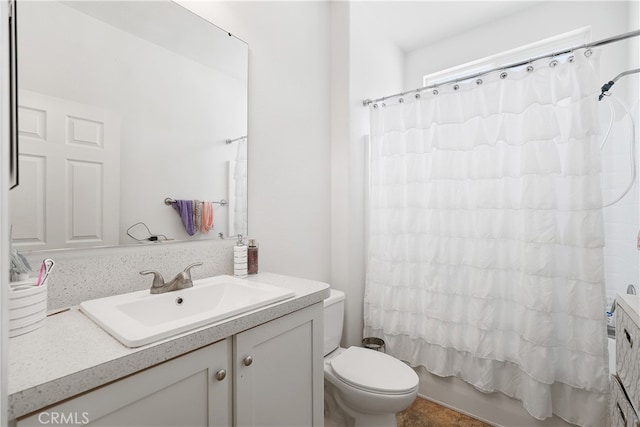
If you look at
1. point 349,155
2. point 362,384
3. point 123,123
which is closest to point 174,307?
point 123,123

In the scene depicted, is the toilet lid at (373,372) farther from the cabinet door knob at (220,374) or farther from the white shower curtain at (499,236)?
the cabinet door knob at (220,374)

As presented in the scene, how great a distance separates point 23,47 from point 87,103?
8.0 inches

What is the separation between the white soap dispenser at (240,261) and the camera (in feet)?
4.57

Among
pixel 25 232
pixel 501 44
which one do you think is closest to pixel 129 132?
pixel 25 232

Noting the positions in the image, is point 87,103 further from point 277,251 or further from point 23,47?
point 277,251

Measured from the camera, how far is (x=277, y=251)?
1.70 meters

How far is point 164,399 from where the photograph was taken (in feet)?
→ 2.35

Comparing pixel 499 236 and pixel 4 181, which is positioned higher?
pixel 4 181

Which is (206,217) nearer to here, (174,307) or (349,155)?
(174,307)

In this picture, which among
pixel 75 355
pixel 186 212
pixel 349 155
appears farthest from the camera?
pixel 349 155

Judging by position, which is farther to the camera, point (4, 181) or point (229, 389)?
point (229, 389)

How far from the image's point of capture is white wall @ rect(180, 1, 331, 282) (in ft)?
5.16

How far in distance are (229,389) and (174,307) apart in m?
0.39

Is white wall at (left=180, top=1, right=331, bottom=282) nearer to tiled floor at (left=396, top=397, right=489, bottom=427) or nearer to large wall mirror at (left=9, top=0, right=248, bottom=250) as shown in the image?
large wall mirror at (left=9, top=0, right=248, bottom=250)
